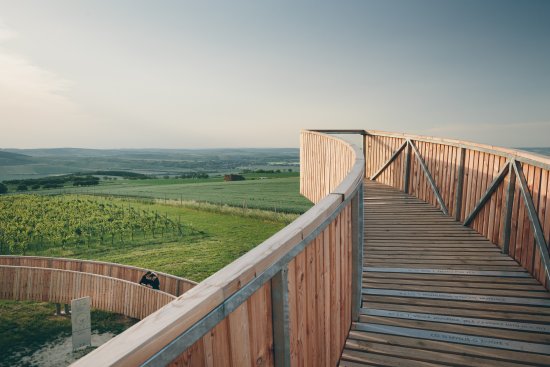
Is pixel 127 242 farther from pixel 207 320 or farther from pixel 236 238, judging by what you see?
pixel 207 320

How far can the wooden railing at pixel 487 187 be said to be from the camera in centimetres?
461

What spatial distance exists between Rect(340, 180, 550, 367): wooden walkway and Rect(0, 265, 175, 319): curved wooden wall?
7919 mm

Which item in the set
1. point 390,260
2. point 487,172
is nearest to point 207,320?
point 390,260

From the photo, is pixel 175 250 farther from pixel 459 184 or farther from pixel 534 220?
pixel 534 220

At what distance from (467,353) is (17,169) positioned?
194 metres

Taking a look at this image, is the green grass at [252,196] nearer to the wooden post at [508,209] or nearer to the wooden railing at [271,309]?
the wooden post at [508,209]

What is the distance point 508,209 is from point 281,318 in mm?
4888

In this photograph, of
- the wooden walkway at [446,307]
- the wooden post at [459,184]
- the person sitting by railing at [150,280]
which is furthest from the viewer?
the person sitting by railing at [150,280]

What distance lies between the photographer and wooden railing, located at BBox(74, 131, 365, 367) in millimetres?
1046

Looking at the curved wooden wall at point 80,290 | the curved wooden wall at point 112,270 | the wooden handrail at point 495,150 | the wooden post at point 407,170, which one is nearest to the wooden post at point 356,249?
the wooden handrail at point 495,150

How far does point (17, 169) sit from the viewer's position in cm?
16125

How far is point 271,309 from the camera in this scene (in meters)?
1.79

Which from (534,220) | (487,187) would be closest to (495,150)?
(487,187)

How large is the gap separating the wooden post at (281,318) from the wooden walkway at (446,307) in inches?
60.8
